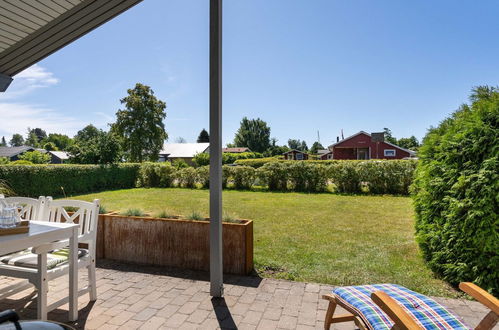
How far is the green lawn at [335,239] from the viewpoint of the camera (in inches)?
132

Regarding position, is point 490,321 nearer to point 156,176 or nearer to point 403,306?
point 403,306

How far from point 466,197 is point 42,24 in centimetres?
528

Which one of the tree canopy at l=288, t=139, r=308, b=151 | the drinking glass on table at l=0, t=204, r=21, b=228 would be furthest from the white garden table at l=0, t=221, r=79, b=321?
the tree canopy at l=288, t=139, r=308, b=151

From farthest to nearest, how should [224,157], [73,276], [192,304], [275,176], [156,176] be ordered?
[224,157] → [156,176] → [275,176] → [192,304] → [73,276]

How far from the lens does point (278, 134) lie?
56.6 metres

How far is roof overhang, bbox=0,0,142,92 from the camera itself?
3279 mm

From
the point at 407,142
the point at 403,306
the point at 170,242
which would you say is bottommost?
the point at 170,242

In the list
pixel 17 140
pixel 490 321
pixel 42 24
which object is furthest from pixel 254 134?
pixel 17 140

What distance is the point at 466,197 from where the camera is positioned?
287 cm

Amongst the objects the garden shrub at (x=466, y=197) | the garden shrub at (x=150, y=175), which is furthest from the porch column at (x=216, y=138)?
the garden shrub at (x=150, y=175)

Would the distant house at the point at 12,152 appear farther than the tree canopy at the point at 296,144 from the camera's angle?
No

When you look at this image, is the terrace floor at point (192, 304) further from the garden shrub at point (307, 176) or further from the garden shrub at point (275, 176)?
the garden shrub at point (275, 176)

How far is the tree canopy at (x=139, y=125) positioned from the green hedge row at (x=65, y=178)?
13.3m

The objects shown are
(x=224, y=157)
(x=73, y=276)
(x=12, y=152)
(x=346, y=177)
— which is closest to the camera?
(x=73, y=276)
